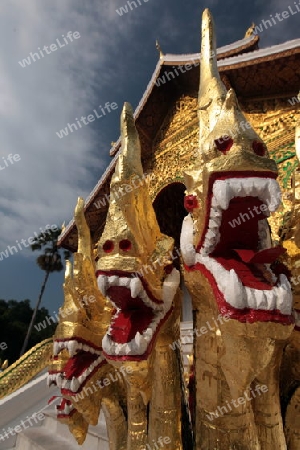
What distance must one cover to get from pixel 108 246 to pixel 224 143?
0.65m

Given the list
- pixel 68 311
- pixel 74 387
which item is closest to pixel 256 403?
pixel 74 387

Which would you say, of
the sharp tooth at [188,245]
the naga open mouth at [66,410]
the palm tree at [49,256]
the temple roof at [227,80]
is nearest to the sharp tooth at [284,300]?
the sharp tooth at [188,245]

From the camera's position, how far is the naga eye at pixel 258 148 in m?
1.10

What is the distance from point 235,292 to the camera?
984 mm

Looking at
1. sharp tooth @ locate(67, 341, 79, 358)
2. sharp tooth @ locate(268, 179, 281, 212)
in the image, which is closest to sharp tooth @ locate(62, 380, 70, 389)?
sharp tooth @ locate(67, 341, 79, 358)

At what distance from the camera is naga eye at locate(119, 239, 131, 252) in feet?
4.65

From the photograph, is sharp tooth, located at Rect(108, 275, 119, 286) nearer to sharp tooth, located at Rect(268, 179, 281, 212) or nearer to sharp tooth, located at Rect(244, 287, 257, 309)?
sharp tooth, located at Rect(244, 287, 257, 309)

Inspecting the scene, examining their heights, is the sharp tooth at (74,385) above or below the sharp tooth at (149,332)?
below

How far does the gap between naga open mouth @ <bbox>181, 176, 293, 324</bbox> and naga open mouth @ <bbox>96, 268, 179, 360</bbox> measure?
0.26 m

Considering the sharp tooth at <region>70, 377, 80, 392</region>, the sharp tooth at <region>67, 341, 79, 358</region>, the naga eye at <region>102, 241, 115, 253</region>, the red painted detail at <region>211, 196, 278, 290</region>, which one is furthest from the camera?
the sharp tooth at <region>67, 341, 79, 358</region>

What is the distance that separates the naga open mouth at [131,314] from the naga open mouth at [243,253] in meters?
0.26

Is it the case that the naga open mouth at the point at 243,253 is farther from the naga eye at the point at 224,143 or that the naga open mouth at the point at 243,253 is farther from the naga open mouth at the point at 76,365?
the naga open mouth at the point at 76,365

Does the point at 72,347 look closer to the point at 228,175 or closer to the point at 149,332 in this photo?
the point at 149,332

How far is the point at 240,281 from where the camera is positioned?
3.34 feet
